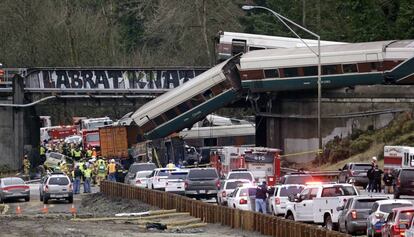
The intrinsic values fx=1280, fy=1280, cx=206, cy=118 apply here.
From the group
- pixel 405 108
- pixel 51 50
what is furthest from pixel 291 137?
pixel 51 50

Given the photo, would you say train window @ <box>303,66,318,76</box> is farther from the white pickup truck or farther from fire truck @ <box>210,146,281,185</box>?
the white pickup truck

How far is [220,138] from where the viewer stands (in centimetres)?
9425

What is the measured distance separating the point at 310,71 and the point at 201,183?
20.0 m

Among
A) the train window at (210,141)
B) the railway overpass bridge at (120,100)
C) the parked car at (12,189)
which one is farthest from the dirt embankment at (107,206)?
the train window at (210,141)

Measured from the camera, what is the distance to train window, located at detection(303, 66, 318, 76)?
7256cm

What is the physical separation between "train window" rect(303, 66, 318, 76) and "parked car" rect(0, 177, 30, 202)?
19.2 m

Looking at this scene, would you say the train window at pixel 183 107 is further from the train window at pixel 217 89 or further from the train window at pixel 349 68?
the train window at pixel 349 68

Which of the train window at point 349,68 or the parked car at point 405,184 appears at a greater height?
the train window at point 349,68

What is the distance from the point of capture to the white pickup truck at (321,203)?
39.2 meters

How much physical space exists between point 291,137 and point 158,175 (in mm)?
19501

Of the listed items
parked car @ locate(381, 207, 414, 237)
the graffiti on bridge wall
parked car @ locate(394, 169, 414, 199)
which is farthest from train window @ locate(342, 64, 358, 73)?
parked car @ locate(381, 207, 414, 237)

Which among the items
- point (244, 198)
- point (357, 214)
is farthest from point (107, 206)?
point (357, 214)

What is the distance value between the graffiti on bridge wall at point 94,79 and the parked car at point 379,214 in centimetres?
4854

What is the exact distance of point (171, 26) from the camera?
10512cm
